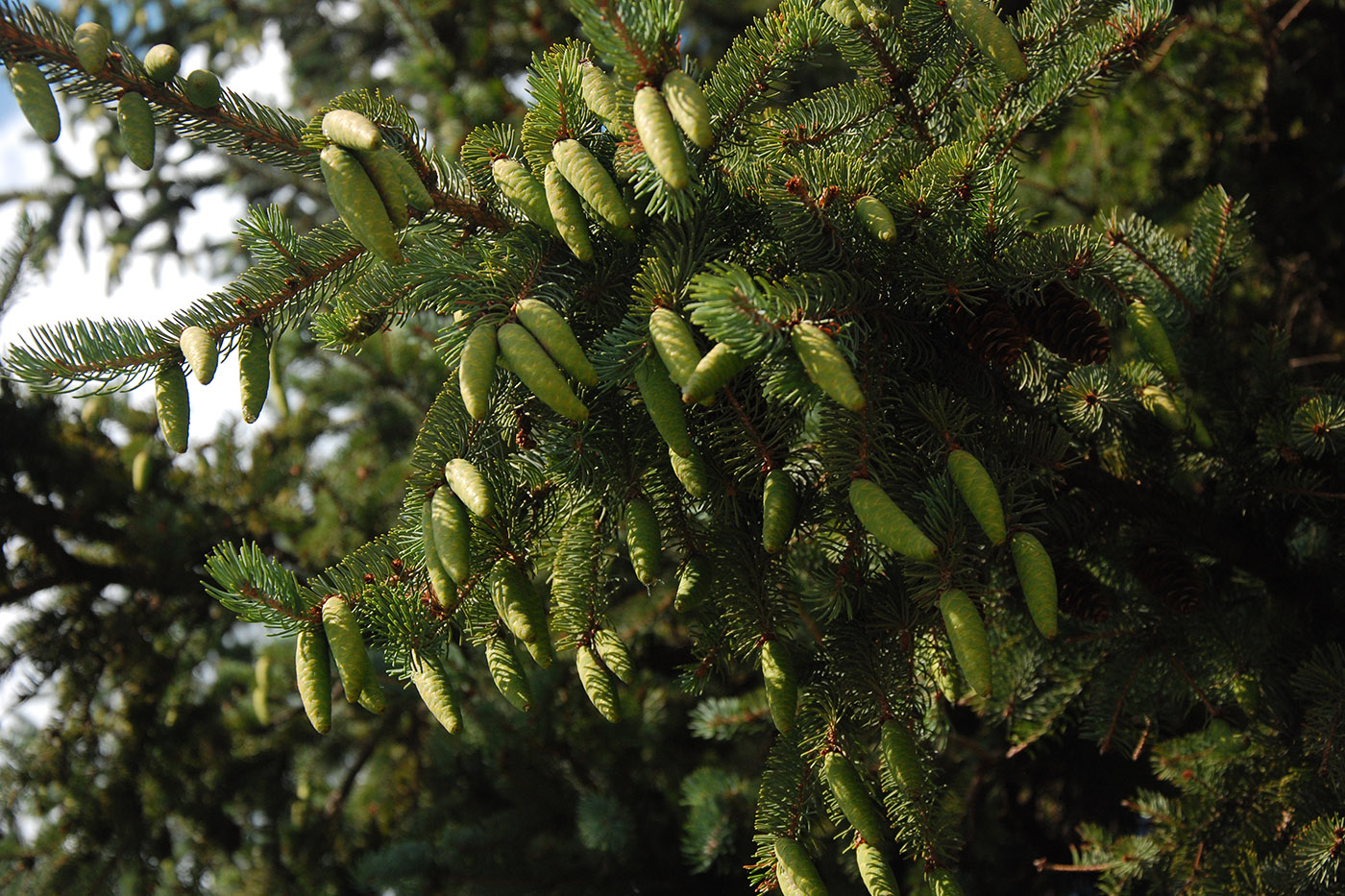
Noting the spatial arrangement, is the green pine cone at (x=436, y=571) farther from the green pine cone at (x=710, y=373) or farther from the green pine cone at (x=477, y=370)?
the green pine cone at (x=710, y=373)

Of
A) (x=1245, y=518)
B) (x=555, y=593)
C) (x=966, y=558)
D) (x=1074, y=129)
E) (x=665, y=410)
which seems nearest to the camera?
(x=665, y=410)

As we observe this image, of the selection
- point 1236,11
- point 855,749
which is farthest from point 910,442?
point 1236,11

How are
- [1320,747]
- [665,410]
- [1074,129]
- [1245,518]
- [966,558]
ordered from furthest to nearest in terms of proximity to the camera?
1. [1074,129]
2. [1245,518]
3. [1320,747]
4. [966,558]
5. [665,410]

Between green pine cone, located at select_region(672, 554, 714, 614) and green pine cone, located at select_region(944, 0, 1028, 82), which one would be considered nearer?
green pine cone, located at select_region(944, 0, 1028, 82)

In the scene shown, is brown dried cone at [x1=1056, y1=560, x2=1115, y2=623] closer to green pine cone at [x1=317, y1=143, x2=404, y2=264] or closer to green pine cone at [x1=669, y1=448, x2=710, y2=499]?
green pine cone at [x1=669, y1=448, x2=710, y2=499]

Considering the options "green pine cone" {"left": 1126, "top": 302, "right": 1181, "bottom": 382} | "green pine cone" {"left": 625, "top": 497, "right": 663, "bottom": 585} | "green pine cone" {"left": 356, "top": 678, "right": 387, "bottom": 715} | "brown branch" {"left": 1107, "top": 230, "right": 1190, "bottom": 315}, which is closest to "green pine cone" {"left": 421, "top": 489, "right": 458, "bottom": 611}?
"green pine cone" {"left": 356, "top": 678, "right": 387, "bottom": 715}

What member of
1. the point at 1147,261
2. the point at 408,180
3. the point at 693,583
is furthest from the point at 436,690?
the point at 1147,261

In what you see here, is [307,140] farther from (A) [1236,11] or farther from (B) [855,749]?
(A) [1236,11]
